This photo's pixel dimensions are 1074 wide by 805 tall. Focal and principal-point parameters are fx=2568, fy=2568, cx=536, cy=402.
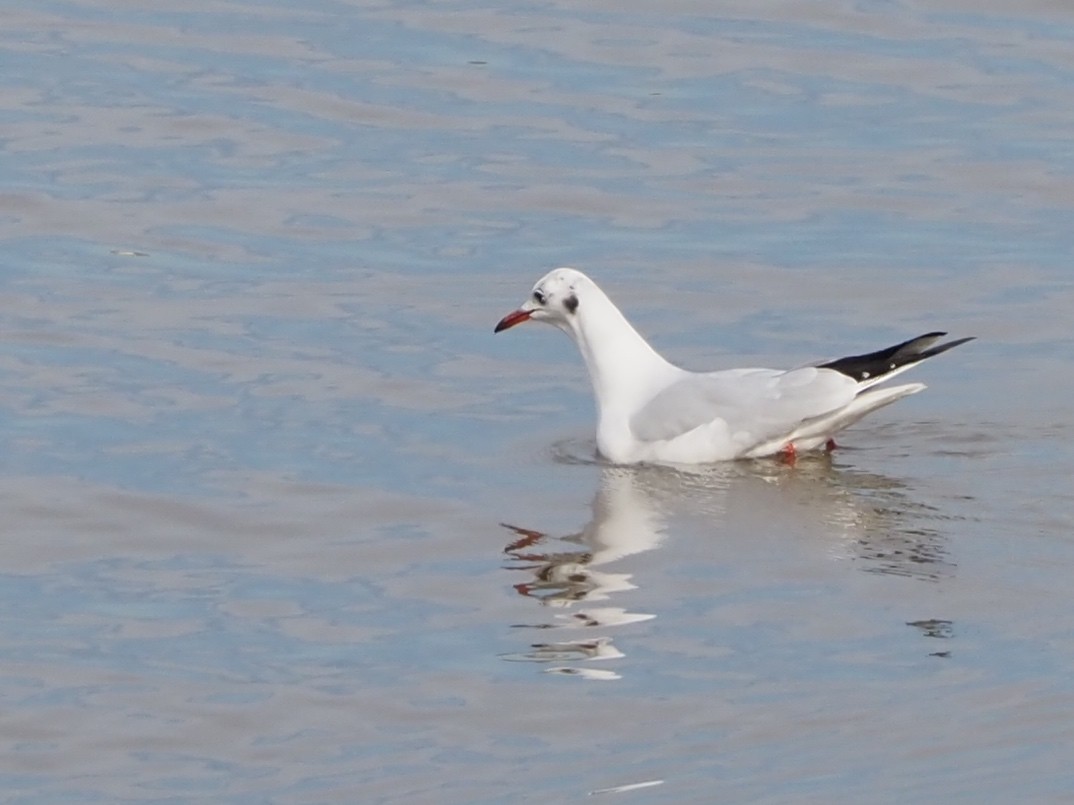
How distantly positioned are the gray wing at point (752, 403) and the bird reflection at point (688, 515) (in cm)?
22

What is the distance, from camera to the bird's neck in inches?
497

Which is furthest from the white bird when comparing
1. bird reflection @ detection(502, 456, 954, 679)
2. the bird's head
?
the bird's head

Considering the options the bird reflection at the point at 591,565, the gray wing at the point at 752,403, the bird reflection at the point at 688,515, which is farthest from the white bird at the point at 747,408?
the bird reflection at the point at 591,565

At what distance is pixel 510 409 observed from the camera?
13.3m

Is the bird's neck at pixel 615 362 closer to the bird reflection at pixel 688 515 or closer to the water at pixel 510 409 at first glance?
the water at pixel 510 409

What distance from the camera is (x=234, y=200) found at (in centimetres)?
1816

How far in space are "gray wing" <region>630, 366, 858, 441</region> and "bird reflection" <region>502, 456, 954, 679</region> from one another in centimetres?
22

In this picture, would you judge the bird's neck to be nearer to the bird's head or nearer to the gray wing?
the bird's head

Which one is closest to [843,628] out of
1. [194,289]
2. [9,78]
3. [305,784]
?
[305,784]

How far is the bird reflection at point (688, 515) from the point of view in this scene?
963 cm

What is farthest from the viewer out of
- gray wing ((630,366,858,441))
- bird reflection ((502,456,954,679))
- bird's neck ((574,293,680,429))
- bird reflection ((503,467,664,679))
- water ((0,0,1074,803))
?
bird's neck ((574,293,680,429))

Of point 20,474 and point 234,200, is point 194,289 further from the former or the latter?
point 20,474

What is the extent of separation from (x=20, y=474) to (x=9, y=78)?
34.5 feet

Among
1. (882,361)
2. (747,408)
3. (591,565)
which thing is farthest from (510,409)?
→ (591,565)
